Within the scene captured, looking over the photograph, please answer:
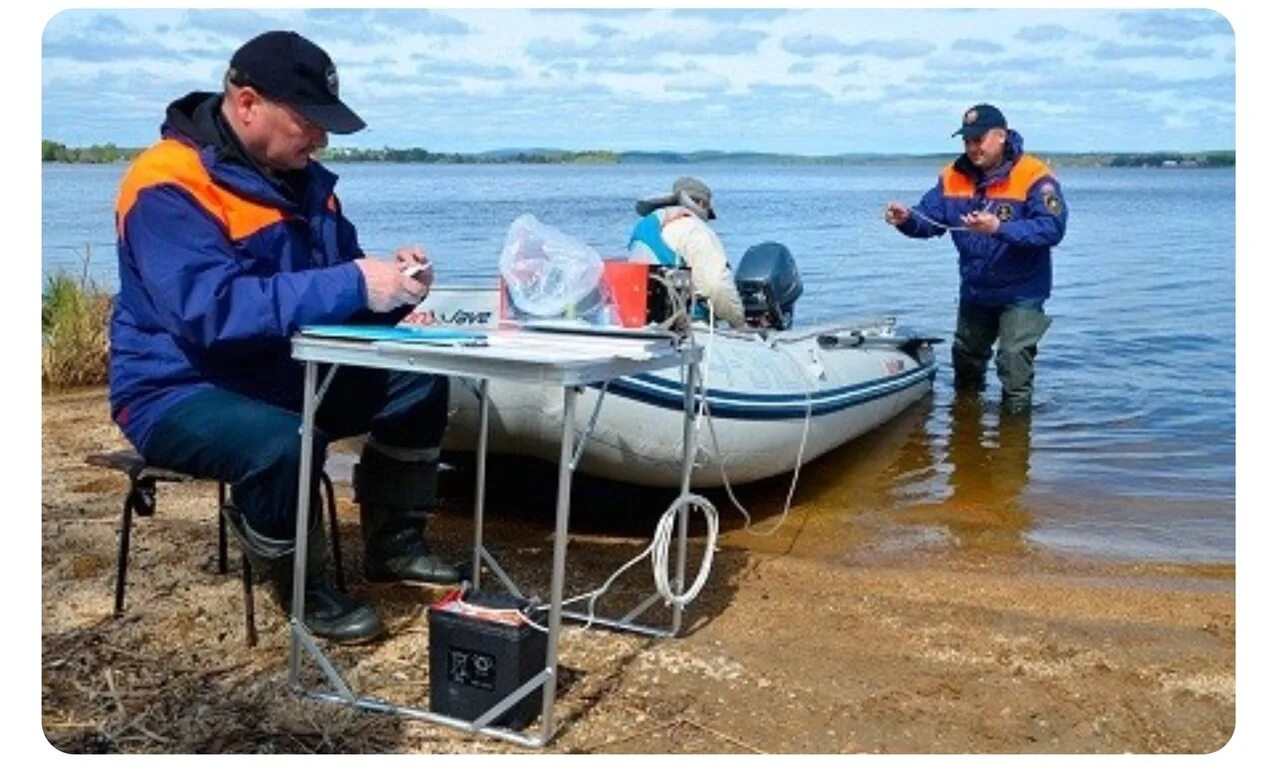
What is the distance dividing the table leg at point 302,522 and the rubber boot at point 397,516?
588mm

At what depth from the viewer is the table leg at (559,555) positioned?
10.1ft

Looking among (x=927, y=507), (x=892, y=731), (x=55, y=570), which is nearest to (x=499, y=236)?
(x=927, y=507)

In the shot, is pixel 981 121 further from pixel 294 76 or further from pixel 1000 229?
pixel 294 76

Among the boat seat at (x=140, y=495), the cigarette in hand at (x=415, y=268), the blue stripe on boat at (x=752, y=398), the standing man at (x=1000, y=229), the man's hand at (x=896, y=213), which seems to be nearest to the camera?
the cigarette in hand at (x=415, y=268)

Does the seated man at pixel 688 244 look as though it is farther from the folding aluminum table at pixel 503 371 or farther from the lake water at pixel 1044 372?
the folding aluminum table at pixel 503 371

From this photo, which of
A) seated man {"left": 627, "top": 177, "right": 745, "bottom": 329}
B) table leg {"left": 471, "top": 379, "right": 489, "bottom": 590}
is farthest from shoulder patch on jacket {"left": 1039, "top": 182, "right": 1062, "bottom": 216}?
table leg {"left": 471, "top": 379, "right": 489, "bottom": 590}

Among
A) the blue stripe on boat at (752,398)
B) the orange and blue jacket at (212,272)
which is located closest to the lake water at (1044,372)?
the blue stripe on boat at (752,398)

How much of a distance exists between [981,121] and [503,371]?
16.8ft

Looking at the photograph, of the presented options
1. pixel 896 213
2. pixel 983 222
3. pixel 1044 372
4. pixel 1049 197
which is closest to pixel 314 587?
pixel 983 222

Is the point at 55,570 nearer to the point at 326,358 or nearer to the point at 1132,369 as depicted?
the point at 326,358

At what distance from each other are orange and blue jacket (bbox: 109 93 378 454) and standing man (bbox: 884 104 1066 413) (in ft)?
15.4

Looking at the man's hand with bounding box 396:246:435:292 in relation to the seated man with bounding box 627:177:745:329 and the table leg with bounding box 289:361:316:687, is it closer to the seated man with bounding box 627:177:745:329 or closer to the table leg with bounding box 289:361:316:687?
the table leg with bounding box 289:361:316:687

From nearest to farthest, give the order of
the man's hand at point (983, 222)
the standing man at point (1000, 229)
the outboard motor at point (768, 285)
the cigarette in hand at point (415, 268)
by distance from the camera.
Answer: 1. the cigarette in hand at point (415, 268)
2. the outboard motor at point (768, 285)
3. the man's hand at point (983, 222)
4. the standing man at point (1000, 229)

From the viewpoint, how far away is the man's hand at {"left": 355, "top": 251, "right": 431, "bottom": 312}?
3404 millimetres
